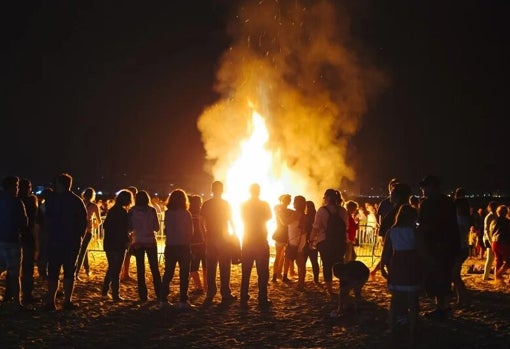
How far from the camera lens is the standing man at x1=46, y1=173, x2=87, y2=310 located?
25.7 feet

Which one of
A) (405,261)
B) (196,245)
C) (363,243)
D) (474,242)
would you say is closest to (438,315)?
(405,261)

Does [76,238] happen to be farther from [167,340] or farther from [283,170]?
[283,170]

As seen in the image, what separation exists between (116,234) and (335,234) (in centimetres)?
360

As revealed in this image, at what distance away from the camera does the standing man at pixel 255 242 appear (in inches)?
337

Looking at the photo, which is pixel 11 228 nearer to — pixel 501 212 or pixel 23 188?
pixel 23 188

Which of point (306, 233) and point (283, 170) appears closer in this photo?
point (306, 233)

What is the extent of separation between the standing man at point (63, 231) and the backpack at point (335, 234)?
3.81m

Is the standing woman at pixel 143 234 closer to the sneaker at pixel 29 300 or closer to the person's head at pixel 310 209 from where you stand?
the sneaker at pixel 29 300

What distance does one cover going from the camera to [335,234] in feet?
27.5

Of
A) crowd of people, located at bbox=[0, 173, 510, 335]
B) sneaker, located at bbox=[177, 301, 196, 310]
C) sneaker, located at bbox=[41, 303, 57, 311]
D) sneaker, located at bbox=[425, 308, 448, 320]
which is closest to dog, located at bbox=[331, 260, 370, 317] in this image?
crowd of people, located at bbox=[0, 173, 510, 335]

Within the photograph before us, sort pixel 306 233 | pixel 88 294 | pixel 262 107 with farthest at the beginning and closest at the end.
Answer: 1. pixel 262 107
2. pixel 306 233
3. pixel 88 294

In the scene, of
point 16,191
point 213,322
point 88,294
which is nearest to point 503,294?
point 213,322

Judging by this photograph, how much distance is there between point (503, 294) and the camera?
32.5ft

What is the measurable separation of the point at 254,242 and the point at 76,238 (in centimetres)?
276
